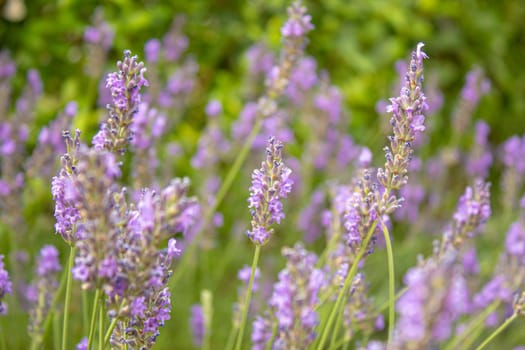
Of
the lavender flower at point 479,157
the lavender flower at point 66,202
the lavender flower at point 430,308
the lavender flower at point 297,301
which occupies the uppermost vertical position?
the lavender flower at point 479,157

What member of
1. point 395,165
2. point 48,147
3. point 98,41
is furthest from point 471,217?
point 98,41

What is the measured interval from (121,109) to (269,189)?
1.09 ft

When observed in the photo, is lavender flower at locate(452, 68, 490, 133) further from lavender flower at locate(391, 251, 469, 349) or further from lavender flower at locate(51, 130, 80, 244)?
lavender flower at locate(391, 251, 469, 349)

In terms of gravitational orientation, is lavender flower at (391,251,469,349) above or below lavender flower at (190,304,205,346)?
below

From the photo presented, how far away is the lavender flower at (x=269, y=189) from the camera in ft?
4.44

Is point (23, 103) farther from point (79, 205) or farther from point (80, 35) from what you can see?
point (79, 205)

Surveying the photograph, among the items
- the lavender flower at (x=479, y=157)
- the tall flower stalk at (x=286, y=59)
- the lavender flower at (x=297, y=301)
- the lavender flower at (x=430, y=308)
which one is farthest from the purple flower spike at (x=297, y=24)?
the lavender flower at (x=479, y=157)

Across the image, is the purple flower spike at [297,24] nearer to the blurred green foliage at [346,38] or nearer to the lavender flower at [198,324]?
the lavender flower at [198,324]

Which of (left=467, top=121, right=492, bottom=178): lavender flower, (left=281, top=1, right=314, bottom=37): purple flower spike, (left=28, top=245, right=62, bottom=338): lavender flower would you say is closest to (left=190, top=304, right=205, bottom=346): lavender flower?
(left=28, top=245, right=62, bottom=338): lavender flower

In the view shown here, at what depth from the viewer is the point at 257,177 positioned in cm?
138

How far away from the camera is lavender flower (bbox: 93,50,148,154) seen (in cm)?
133

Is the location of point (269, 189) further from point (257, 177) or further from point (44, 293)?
point (44, 293)

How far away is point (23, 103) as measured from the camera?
9.00 feet

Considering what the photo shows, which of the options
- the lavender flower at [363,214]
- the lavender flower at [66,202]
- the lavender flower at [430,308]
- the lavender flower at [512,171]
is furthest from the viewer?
the lavender flower at [512,171]
